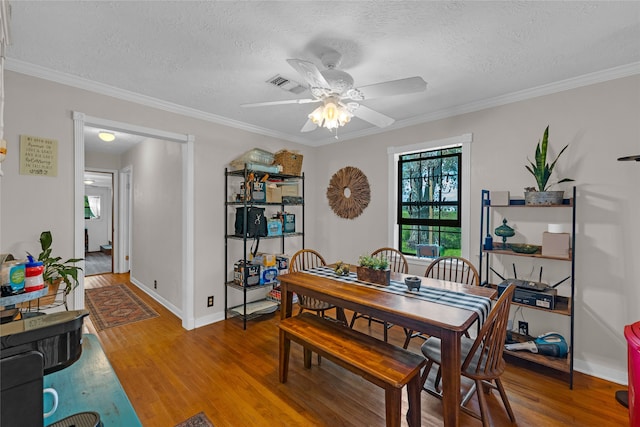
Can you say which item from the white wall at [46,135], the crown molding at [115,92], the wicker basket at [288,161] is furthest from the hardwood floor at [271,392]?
the crown molding at [115,92]

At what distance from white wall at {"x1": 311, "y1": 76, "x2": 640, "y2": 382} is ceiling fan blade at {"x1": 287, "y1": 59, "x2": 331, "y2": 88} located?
2.02 metres

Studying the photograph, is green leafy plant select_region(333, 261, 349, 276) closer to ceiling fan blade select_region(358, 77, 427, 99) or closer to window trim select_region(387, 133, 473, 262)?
window trim select_region(387, 133, 473, 262)

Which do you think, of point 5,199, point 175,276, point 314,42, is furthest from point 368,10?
point 175,276

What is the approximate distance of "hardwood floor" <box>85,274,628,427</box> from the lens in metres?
1.88

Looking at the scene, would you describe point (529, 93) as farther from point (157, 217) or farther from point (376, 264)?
point (157, 217)

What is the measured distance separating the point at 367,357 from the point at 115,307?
12.2 ft

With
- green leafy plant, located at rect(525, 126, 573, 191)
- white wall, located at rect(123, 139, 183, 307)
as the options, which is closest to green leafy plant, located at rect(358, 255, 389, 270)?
green leafy plant, located at rect(525, 126, 573, 191)

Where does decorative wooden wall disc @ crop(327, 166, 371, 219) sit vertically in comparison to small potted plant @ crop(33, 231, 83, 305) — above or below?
above

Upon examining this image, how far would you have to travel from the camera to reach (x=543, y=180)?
2367 mm

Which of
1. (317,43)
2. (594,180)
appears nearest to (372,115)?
(317,43)

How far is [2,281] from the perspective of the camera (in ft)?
4.29

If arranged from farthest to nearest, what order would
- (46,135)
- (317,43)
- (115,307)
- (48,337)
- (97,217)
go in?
1. (97,217)
2. (115,307)
3. (46,135)
4. (317,43)
5. (48,337)

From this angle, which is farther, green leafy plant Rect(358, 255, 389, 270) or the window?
the window

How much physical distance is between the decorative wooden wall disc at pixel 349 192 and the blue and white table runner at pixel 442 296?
1646 mm
